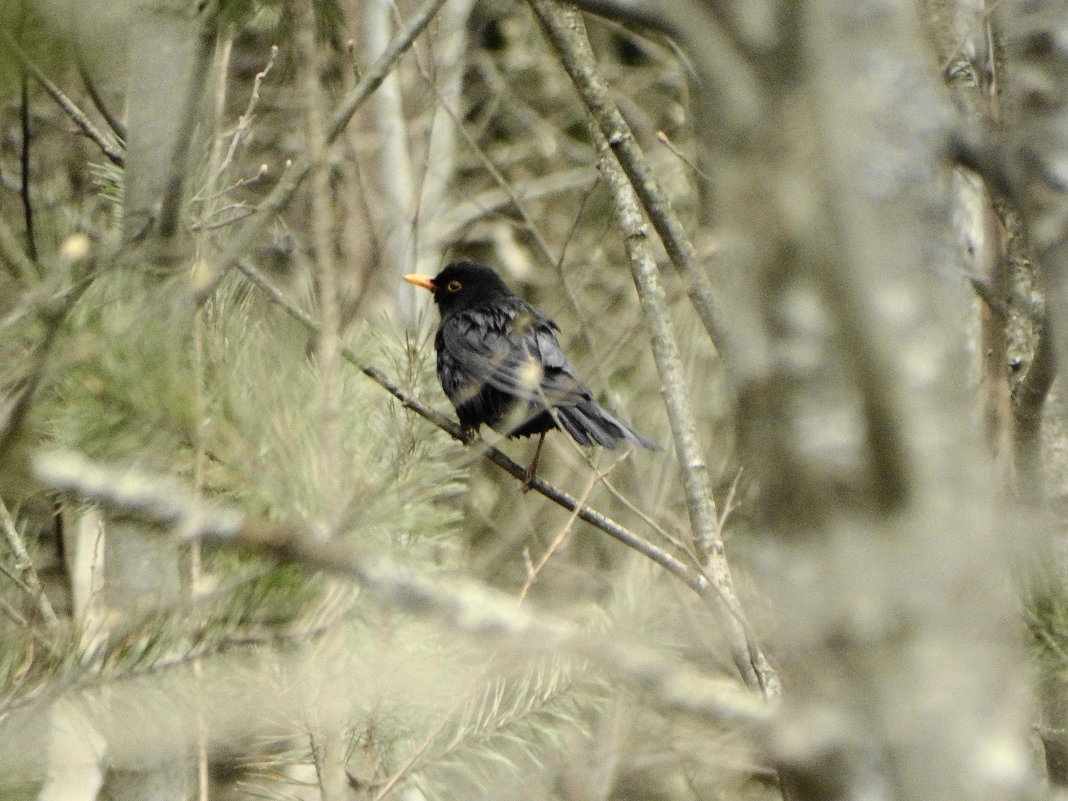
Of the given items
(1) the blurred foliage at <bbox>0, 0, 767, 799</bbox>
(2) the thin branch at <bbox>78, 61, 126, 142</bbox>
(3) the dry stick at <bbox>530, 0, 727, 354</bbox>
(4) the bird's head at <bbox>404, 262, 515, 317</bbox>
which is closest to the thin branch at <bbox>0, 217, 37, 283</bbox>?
(1) the blurred foliage at <bbox>0, 0, 767, 799</bbox>

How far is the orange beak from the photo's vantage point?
5239mm

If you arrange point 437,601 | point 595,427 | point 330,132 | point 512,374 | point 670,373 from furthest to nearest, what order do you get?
1. point 512,374
2. point 595,427
3. point 670,373
4. point 330,132
5. point 437,601

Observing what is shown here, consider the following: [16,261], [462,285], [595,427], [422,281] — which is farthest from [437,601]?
[462,285]

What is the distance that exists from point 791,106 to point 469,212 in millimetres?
8452

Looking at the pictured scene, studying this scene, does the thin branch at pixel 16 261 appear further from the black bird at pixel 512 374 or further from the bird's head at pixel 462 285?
the bird's head at pixel 462 285

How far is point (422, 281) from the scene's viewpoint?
17.8ft

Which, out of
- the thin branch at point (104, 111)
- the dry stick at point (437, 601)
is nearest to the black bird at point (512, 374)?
the thin branch at point (104, 111)

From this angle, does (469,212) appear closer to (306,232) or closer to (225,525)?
(306,232)

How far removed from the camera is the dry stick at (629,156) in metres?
2.89

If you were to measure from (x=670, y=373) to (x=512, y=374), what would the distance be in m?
1.27

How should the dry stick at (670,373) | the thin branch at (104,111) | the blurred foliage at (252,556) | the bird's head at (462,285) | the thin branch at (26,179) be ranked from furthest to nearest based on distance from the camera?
the bird's head at (462,285) → the dry stick at (670,373) → the thin branch at (104,111) → the thin branch at (26,179) → the blurred foliage at (252,556)

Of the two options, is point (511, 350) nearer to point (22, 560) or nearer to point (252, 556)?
point (22, 560)

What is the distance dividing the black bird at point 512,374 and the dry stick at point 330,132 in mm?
1335

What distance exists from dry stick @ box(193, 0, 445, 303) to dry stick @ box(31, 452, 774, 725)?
92 cm
